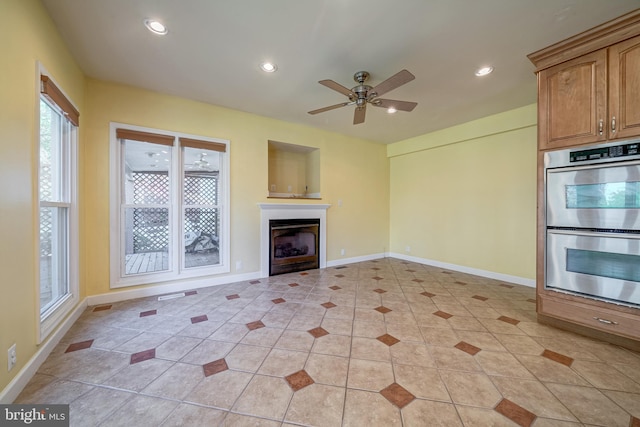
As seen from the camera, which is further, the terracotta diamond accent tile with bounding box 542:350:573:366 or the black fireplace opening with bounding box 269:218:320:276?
the black fireplace opening with bounding box 269:218:320:276

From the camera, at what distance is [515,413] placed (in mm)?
1339

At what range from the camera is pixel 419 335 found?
2184 mm

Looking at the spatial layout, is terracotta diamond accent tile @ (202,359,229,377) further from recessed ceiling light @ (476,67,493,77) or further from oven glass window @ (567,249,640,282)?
recessed ceiling light @ (476,67,493,77)

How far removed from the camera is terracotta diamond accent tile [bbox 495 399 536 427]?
50.7 inches

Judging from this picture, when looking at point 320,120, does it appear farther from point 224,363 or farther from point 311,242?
point 224,363

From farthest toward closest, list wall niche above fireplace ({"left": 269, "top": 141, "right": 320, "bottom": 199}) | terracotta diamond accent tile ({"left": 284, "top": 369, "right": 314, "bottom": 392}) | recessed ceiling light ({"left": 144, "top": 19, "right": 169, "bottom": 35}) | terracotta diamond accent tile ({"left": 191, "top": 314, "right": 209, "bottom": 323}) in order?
wall niche above fireplace ({"left": 269, "top": 141, "right": 320, "bottom": 199}), terracotta diamond accent tile ({"left": 191, "top": 314, "right": 209, "bottom": 323}), recessed ceiling light ({"left": 144, "top": 19, "right": 169, "bottom": 35}), terracotta diamond accent tile ({"left": 284, "top": 369, "right": 314, "bottom": 392})

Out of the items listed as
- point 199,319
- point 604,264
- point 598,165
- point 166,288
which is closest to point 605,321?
point 604,264

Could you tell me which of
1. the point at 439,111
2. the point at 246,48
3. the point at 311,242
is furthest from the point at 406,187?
the point at 246,48

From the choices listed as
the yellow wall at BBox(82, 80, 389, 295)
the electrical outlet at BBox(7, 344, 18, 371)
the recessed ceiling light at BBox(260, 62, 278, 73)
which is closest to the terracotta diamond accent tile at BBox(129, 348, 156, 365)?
the electrical outlet at BBox(7, 344, 18, 371)

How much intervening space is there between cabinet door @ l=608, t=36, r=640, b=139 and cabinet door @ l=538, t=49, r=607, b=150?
43mm

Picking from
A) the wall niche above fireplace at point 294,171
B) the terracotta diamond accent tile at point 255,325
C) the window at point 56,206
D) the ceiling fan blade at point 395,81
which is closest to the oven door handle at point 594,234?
the ceiling fan blade at point 395,81

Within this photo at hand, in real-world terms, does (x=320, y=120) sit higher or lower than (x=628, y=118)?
higher

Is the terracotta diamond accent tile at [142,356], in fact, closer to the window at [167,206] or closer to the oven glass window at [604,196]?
the window at [167,206]

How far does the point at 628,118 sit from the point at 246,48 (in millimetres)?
3344
